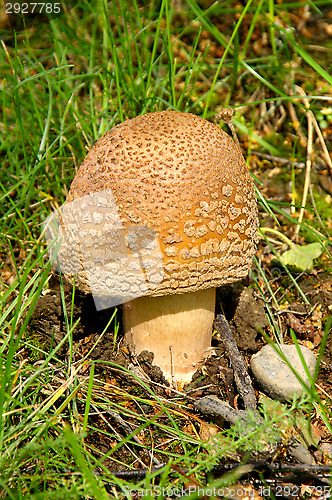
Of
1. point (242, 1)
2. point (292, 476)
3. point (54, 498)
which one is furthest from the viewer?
point (242, 1)

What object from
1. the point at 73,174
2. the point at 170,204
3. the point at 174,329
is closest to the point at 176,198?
the point at 170,204

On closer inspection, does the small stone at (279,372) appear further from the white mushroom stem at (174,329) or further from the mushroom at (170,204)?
the mushroom at (170,204)

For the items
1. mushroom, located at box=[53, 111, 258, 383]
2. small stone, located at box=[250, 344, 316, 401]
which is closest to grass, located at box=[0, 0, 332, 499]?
small stone, located at box=[250, 344, 316, 401]

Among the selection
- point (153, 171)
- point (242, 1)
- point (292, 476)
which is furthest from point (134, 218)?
point (242, 1)

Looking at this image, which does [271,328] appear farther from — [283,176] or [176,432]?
[283,176]

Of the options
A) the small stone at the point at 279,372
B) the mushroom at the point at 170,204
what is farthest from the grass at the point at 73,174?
the mushroom at the point at 170,204

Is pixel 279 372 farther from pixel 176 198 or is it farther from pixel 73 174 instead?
pixel 73 174
